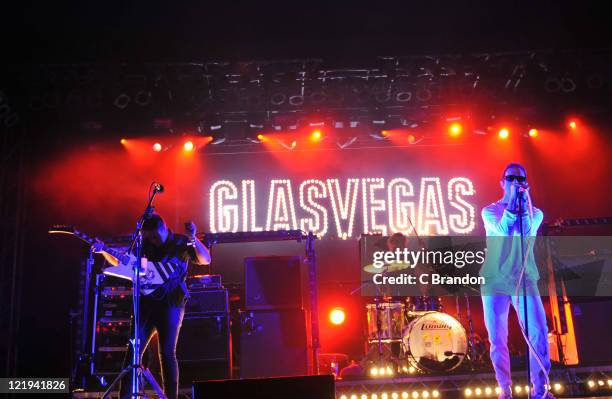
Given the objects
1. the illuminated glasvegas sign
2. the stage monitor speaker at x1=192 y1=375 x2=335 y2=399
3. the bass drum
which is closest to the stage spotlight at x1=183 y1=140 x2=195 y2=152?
the illuminated glasvegas sign

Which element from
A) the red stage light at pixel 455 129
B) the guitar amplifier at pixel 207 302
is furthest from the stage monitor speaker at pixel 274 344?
the red stage light at pixel 455 129

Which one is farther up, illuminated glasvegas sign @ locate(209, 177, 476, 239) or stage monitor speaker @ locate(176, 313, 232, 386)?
illuminated glasvegas sign @ locate(209, 177, 476, 239)

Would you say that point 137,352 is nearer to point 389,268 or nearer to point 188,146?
point 389,268

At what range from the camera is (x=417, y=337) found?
673 centimetres

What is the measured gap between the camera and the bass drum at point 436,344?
6.67 meters

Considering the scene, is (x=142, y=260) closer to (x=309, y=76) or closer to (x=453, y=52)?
(x=309, y=76)

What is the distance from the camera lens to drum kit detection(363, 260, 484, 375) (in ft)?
21.9

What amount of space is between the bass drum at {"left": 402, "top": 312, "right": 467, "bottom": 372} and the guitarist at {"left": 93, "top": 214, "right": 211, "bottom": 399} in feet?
9.32

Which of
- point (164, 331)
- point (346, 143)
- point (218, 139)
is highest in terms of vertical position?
point (218, 139)

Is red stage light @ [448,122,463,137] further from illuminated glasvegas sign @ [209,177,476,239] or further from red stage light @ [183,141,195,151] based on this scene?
red stage light @ [183,141,195,151]

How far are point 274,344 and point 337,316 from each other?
3.29 m

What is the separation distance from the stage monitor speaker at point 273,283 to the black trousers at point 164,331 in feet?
5.35

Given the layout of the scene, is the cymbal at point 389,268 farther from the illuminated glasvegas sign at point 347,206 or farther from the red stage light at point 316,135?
the red stage light at point 316,135

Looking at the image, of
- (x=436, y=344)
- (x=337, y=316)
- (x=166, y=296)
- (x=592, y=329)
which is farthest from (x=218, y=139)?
(x=592, y=329)
